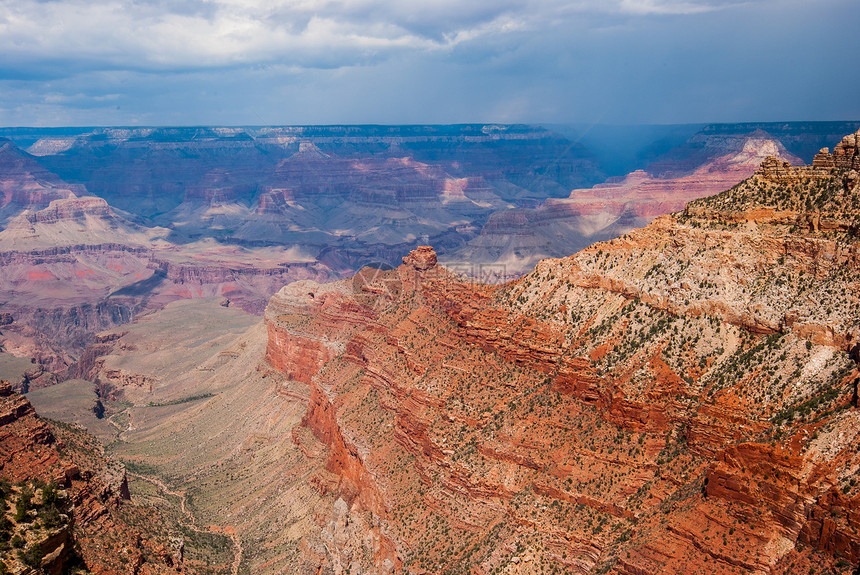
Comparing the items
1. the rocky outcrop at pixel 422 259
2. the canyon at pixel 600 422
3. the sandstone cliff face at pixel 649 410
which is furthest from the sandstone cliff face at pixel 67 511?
the rocky outcrop at pixel 422 259

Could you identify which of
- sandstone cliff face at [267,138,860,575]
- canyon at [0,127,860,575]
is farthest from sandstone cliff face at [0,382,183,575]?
sandstone cliff face at [267,138,860,575]

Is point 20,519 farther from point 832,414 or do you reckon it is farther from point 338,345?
point 338,345

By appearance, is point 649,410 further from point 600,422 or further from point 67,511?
point 67,511

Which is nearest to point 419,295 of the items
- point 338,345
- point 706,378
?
point 338,345

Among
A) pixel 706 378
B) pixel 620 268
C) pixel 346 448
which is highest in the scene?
pixel 620 268

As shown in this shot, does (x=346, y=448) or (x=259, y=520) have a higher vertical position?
(x=346, y=448)

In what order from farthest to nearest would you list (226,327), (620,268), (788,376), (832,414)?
(226,327) < (620,268) < (788,376) < (832,414)

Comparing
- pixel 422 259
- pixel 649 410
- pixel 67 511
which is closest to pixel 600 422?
pixel 649 410
